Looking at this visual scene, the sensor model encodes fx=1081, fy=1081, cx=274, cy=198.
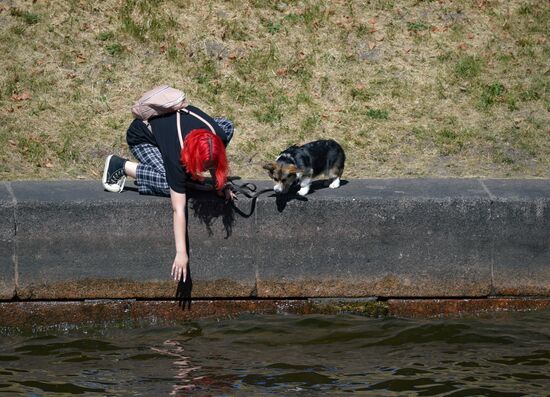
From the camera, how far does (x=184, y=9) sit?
39.9 feet

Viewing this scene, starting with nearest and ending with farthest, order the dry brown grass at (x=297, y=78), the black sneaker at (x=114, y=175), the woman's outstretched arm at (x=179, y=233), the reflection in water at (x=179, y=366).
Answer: the reflection in water at (x=179, y=366), the woman's outstretched arm at (x=179, y=233), the black sneaker at (x=114, y=175), the dry brown grass at (x=297, y=78)

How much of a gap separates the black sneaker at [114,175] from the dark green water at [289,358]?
3.53 ft

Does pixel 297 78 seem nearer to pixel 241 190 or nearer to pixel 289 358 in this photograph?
pixel 241 190

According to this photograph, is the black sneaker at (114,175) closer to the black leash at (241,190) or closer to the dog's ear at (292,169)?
the black leash at (241,190)

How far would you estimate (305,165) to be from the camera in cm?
810

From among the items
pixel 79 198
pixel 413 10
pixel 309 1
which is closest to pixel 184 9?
pixel 309 1

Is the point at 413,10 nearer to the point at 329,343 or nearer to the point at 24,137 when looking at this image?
the point at 24,137

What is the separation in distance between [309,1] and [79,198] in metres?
5.28

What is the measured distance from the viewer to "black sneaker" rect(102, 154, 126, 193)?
8.27 meters

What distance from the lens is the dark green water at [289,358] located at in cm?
720

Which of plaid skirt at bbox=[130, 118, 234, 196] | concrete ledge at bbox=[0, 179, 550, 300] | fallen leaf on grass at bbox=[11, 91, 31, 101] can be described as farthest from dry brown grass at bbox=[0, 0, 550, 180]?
concrete ledge at bbox=[0, 179, 550, 300]

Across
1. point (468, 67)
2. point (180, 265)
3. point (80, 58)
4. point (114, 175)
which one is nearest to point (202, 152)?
point (180, 265)

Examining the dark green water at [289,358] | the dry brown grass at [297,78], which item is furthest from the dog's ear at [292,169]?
the dry brown grass at [297,78]

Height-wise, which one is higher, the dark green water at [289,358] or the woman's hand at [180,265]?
the woman's hand at [180,265]
